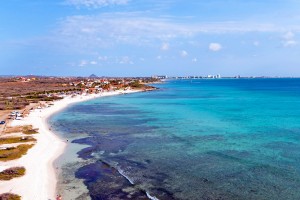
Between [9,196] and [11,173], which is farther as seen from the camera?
[11,173]

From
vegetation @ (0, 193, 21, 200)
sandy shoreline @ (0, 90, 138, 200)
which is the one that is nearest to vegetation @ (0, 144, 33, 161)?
sandy shoreline @ (0, 90, 138, 200)

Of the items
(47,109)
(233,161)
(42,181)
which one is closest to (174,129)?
(233,161)

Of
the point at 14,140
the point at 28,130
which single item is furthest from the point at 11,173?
the point at 28,130

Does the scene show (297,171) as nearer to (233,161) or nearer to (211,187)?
(233,161)

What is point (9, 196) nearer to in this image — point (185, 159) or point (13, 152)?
point (13, 152)

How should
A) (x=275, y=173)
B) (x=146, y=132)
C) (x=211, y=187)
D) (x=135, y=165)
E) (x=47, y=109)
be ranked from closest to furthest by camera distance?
(x=211, y=187) → (x=275, y=173) → (x=135, y=165) → (x=146, y=132) → (x=47, y=109)

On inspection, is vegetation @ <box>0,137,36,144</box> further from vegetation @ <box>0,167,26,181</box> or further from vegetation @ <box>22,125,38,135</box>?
vegetation @ <box>0,167,26,181</box>
